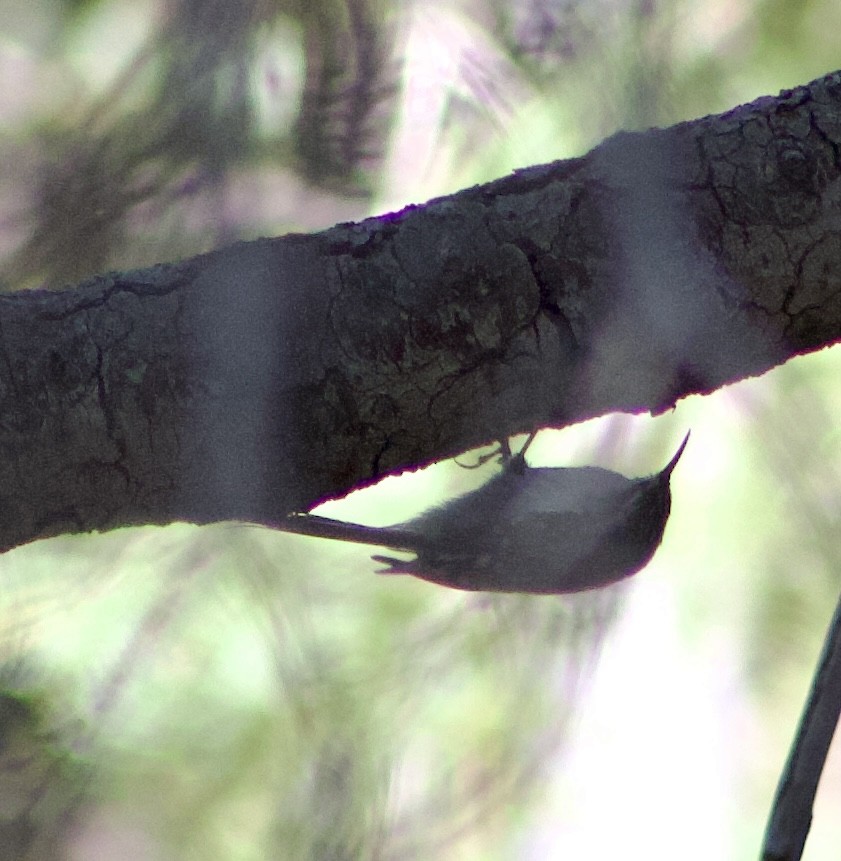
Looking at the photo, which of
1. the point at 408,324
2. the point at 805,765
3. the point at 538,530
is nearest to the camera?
the point at 805,765

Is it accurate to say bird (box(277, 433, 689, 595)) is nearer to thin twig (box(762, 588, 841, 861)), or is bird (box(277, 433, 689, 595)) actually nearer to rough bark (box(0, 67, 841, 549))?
rough bark (box(0, 67, 841, 549))

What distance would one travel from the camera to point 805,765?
2.17 ft

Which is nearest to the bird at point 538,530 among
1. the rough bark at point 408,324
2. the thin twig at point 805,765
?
the rough bark at point 408,324

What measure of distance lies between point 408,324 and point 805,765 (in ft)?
1.35

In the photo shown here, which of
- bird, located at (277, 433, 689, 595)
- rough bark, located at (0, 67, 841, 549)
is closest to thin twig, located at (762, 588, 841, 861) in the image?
rough bark, located at (0, 67, 841, 549)

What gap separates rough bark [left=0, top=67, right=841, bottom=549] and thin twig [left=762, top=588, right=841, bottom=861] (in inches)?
10.4

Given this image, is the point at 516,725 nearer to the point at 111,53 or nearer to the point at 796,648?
the point at 796,648

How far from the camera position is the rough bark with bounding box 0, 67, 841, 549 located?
2.54 feet

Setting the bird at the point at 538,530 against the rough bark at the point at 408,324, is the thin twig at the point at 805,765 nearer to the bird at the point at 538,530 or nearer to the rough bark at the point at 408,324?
the rough bark at the point at 408,324

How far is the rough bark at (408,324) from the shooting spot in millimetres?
774

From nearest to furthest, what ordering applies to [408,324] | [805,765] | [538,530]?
[805,765]
[408,324]
[538,530]

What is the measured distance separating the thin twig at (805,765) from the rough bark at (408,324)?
0.86 ft

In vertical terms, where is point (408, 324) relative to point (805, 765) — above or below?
above

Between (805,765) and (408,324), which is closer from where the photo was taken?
(805,765)
